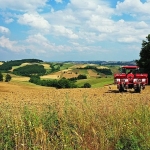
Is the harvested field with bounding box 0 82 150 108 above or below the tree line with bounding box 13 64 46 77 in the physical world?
below

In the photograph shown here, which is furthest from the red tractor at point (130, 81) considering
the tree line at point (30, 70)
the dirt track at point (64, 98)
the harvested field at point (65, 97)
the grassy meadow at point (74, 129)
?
the tree line at point (30, 70)

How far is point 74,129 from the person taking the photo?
285 inches

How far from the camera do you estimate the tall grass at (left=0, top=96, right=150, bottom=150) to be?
6.57 meters

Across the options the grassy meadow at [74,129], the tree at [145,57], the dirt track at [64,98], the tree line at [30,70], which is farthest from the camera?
the tree line at [30,70]

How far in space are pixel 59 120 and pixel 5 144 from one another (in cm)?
149

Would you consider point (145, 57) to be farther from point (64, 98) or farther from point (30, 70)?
point (30, 70)

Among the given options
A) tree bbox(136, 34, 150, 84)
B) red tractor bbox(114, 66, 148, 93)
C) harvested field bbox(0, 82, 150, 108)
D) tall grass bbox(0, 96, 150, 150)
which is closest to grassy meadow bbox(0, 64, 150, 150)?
tall grass bbox(0, 96, 150, 150)

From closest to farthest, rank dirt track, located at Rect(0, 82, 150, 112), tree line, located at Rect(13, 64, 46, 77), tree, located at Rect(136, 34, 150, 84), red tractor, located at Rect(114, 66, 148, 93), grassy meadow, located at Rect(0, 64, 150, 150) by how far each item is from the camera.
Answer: grassy meadow, located at Rect(0, 64, 150, 150)
dirt track, located at Rect(0, 82, 150, 112)
red tractor, located at Rect(114, 66, 148, 93)
tree, located at Rect(136, 34, 150, 84)
tree line, located at Rect(13, 64, 46, 77)

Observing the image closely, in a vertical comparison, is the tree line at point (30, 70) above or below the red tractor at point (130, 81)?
above

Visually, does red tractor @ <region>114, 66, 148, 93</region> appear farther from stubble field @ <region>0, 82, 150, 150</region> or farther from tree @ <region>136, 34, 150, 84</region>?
tree @ <region>136, 34, 150, 84</region>

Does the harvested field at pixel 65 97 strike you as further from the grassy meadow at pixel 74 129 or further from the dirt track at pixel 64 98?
the grassy meadow at pixel 74 129

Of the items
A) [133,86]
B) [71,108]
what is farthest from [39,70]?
[71,108]

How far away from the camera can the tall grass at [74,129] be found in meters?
6.57

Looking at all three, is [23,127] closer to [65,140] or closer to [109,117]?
[65,140]
